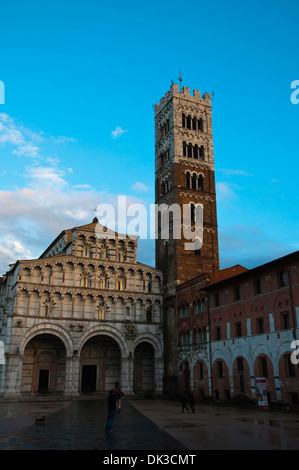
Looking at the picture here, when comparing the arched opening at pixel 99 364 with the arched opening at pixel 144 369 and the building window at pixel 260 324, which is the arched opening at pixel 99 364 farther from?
the building window at pixel 260 324

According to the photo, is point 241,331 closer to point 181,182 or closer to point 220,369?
point 220,369

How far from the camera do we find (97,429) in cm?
1791

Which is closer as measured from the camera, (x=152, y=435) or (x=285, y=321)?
(x=152, y=435)

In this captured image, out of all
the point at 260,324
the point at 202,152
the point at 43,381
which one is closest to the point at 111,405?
the point at 260,324

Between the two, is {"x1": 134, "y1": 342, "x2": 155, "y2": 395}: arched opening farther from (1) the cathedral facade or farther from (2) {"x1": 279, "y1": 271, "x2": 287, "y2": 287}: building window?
(2) {"x1": 279, "y1": 271, "x2": 287, "y2": 287}: building window

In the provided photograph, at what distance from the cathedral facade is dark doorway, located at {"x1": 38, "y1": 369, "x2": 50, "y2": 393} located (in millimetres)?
101

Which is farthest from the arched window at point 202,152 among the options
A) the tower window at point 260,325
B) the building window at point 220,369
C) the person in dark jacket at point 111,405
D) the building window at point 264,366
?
the person in dark jacket at point 111,405

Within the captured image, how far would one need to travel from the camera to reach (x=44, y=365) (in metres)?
44.9

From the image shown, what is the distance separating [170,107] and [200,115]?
171 inches

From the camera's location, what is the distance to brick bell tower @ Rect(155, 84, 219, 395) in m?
47.9

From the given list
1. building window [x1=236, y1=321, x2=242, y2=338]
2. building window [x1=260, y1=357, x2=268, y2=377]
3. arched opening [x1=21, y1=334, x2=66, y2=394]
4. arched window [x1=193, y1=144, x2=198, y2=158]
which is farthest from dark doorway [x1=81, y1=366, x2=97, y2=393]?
arched window [x1=193, y1=144, x2=198, y2=158]

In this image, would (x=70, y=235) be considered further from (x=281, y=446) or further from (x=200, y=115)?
(x=281, y=446)

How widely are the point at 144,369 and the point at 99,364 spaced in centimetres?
537

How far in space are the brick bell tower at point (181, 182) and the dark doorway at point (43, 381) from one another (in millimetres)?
12957
